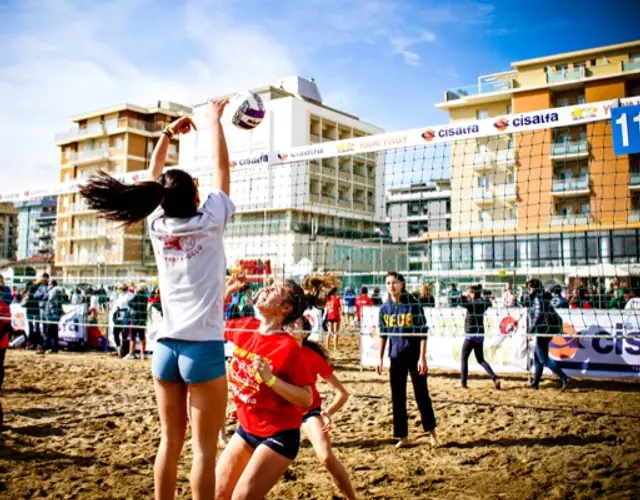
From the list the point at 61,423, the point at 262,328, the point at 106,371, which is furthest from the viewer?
the point at 106,371

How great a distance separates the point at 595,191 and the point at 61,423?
31.7m

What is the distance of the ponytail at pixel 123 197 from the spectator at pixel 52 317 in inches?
456

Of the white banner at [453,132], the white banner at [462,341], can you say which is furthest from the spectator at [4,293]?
the white banner at [462,341]

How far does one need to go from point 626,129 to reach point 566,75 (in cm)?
3402

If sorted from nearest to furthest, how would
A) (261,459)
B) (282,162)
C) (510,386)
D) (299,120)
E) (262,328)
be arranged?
(261,459)
(262,328)
(282,162)
(510,386)
(299,120)

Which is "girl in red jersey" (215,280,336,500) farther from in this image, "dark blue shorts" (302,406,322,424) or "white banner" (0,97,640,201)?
"white banner" (0,97,640,201)

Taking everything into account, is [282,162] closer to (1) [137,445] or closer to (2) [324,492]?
(1) [137,445]

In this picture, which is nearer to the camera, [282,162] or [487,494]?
[487,494]

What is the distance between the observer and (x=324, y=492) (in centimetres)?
399

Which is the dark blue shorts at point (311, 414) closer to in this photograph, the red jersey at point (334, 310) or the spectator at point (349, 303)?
the red jersey at point (334, 310)

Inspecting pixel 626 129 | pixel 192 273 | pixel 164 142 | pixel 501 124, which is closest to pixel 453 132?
pixel 501 124

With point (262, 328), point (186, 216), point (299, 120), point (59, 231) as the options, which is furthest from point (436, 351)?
point (59, 231)

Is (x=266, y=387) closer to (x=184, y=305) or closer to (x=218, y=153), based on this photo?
(x=184, y=305)

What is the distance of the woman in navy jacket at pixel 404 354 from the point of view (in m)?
5.27
